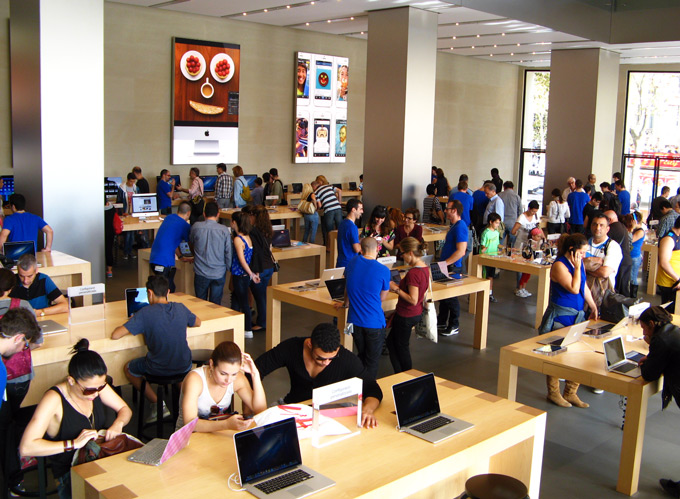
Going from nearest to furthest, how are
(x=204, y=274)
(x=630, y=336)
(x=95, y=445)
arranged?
(x=95, y=445) → (x=630, y=336) → (x=204, y=274)

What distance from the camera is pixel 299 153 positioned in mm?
15664

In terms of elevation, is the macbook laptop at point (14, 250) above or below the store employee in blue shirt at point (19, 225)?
below

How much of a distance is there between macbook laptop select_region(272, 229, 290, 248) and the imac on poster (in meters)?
7.39

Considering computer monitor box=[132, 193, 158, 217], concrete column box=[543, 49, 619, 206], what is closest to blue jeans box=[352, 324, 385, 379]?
computer monitor box=[132, 193, 158, 217]

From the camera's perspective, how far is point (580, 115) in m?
15.8

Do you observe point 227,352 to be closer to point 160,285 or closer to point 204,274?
point 160,285

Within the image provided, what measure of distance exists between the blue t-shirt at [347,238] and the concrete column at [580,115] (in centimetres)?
992

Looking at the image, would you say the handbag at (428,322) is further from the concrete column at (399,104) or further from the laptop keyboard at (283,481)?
the concrete column at (399,104)

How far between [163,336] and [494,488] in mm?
2485

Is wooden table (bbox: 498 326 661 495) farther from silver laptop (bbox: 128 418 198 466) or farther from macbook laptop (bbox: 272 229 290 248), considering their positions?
macbook laptop (bbox: 272 229 290 248)

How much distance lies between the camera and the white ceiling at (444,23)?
1153 cm

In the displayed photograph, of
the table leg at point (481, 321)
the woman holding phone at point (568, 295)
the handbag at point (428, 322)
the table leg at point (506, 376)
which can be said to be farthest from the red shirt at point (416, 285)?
the table leg at point (481, 321)

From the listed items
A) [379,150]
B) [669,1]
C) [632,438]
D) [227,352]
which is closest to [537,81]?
[669,1]

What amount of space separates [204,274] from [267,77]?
27.9ft
